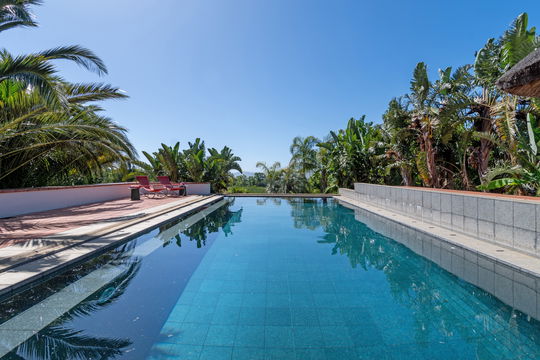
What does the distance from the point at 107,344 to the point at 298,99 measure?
19.1 m

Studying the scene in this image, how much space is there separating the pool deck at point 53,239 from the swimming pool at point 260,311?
24 cm

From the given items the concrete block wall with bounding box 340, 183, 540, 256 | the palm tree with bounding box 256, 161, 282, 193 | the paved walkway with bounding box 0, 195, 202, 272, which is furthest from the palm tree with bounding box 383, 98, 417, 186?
the paved walkway with bounding box 0, 195, 202, 272

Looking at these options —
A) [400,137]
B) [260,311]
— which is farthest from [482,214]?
[400,137]

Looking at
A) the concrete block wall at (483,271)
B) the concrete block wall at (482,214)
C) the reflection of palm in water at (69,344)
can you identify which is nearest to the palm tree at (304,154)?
the concrete block wall at (482,214)

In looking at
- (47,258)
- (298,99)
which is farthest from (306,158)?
(47,258)

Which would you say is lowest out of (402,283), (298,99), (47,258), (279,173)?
(402,283)

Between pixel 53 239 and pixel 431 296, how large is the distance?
698 centimetres

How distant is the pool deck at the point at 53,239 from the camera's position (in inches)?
148

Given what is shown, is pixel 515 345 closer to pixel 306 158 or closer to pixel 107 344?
pixel 107 344

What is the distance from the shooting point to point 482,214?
575 cm

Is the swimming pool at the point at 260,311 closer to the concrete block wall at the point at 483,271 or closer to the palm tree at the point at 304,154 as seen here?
the concrete block wall at the point at 483,271

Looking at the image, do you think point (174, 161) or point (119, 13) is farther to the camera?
point (174, 161)

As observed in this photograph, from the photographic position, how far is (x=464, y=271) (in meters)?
4.39

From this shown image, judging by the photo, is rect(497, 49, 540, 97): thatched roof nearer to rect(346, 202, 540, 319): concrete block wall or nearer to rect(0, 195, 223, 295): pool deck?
rect(346, 202, 540, 319): concrete block wall
